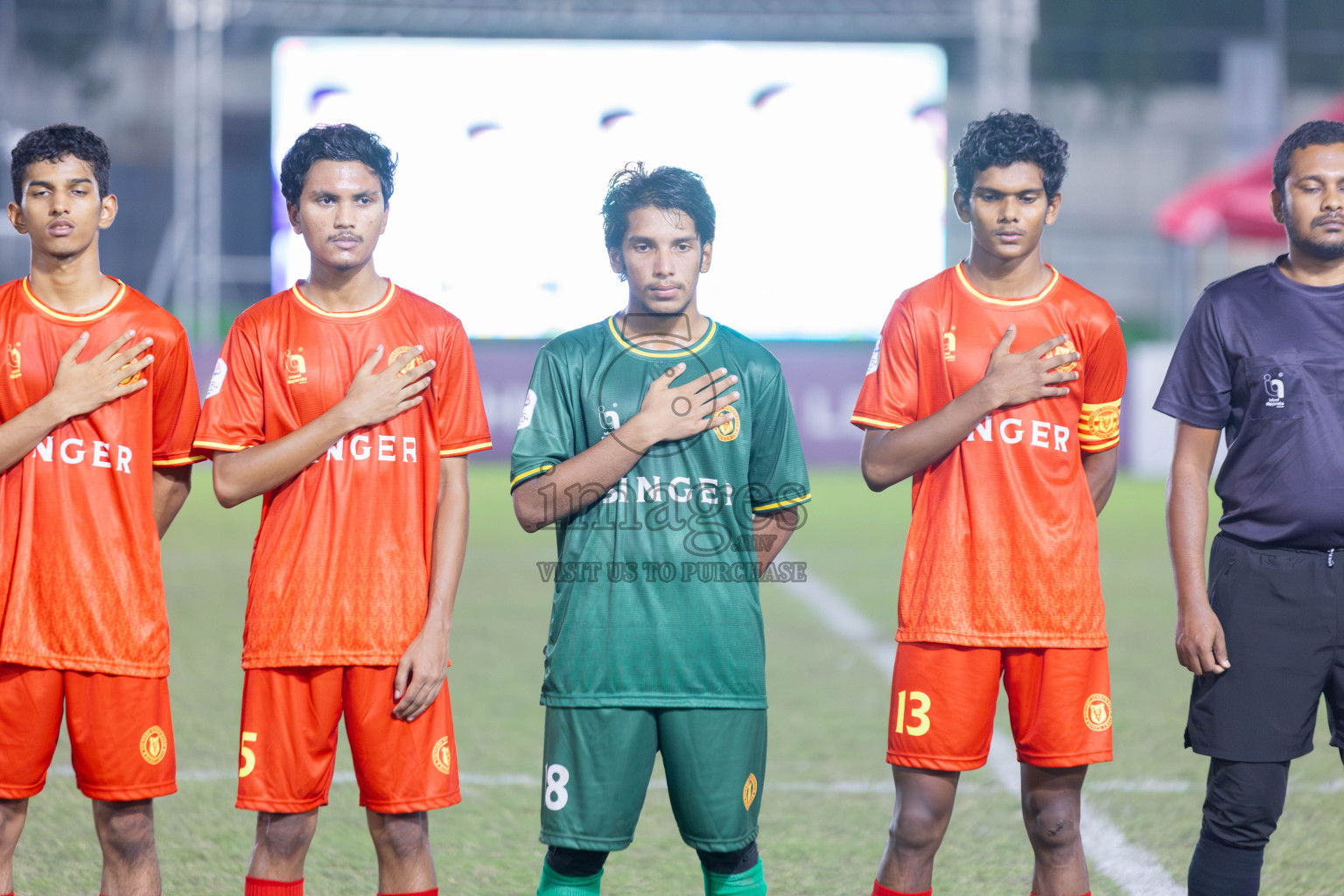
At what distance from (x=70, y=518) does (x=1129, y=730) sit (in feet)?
12.7

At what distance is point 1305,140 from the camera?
115 inches

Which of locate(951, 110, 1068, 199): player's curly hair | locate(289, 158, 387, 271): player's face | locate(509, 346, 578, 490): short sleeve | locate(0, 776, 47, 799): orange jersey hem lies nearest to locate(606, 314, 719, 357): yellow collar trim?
locate(509, 346, 578, 490): short sleeve

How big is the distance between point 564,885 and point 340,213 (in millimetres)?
1393

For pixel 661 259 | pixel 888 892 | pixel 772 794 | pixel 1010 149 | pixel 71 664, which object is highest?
pixel 1010 149

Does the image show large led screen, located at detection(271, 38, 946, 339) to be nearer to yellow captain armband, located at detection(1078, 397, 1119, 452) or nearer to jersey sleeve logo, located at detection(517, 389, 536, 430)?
yellow captain armband, located at detection(1078, 397, 1119, 452)

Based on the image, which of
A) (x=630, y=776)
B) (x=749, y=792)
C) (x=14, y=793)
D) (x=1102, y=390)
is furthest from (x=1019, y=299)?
(x=14, y=793)

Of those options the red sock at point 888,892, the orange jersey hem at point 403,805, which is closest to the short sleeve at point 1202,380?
the red sock at point 888,892

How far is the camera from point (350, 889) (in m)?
3.59

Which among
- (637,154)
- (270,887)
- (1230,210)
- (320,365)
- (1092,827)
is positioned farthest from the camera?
(1230,210)

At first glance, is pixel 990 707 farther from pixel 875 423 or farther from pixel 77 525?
pixel 77 525

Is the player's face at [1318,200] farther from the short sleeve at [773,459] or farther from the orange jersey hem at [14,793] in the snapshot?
the orange jersey hem at [14,793]

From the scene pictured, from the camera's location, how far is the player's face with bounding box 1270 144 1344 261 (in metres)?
2.86

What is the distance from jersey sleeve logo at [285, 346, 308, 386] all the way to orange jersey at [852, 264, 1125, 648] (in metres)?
1.13

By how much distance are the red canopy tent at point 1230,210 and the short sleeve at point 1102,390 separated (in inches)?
471
